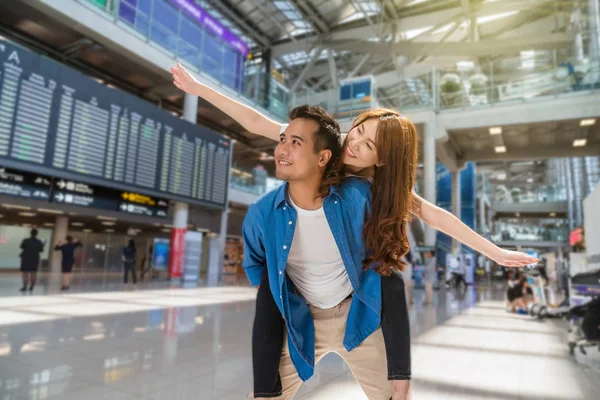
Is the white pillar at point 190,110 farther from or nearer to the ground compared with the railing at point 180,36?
nearer to the ground

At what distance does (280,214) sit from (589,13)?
22797 millimetres

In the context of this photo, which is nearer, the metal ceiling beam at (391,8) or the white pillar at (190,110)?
the white pillar at (190,110)

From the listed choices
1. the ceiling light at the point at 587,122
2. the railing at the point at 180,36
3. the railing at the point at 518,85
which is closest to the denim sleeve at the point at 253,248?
the railing at the point at 180,36

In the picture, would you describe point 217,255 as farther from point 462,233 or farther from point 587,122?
point 462,233

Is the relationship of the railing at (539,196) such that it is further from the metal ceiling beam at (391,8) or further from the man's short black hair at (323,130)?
the man's short black hair at (323,130)

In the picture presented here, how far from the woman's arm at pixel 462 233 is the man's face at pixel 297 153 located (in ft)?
1.40

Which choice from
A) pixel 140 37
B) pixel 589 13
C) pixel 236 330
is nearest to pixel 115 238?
pixel 140 37

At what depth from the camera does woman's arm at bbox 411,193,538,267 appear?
143 cm

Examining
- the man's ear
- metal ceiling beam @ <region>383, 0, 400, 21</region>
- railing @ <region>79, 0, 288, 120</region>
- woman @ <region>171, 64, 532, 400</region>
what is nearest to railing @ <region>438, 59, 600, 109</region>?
metal ceiling beam @ <region>383, 0, 400, 21</region>

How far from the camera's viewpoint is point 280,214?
1.40 m

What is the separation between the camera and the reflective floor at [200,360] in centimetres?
306

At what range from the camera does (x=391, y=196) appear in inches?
51.4

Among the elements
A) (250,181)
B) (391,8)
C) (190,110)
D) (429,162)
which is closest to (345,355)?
(190,110)

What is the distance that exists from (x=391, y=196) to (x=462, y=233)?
1.12 ft
